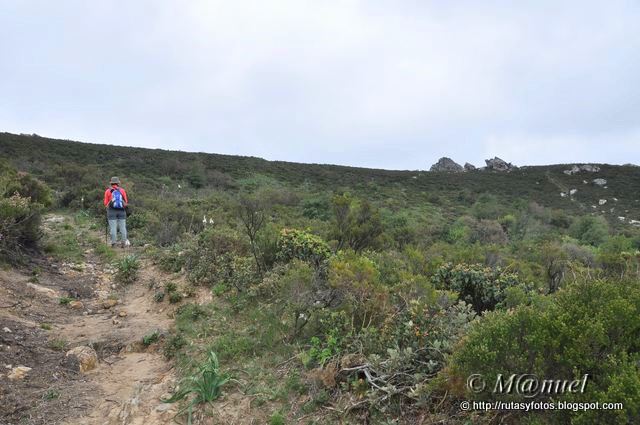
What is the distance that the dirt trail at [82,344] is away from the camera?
3.67 meters

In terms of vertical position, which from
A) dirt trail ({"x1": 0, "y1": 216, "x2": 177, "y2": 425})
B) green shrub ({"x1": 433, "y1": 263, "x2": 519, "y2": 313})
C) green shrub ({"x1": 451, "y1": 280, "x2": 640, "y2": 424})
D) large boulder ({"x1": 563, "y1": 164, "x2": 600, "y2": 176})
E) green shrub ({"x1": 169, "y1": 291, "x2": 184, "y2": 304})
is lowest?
dirt trail ({"x1": 0, "y1": 216, "x2": 177, "y2": 425})

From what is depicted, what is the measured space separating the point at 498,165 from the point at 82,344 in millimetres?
49950

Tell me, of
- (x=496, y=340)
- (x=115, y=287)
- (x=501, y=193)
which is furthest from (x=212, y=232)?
(x=501, y=193)

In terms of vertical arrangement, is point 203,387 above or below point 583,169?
below

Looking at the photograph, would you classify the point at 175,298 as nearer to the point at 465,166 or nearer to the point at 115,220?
the point at 115,220

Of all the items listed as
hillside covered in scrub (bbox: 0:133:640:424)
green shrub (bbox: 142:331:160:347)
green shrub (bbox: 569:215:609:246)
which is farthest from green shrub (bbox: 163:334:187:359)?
green shrub (bbox: 569:215:609:246)

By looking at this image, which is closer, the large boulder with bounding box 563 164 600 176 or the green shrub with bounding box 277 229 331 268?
the green shrub with bounding box 277 229 331 268

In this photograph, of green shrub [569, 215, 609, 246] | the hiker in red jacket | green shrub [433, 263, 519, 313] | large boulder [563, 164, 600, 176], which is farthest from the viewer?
large boulder [563, 164, 600, 176]

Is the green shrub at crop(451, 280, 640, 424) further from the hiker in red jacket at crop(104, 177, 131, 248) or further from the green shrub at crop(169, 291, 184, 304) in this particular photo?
the hiker in red jacket at crop(104, 177, 131, 248)

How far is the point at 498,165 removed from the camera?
49.0m

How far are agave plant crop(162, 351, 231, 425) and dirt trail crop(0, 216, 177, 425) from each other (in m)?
0.12

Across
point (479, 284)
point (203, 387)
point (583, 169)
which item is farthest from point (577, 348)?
point (583, 169)

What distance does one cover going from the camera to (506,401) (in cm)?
259

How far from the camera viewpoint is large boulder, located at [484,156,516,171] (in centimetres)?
4860
